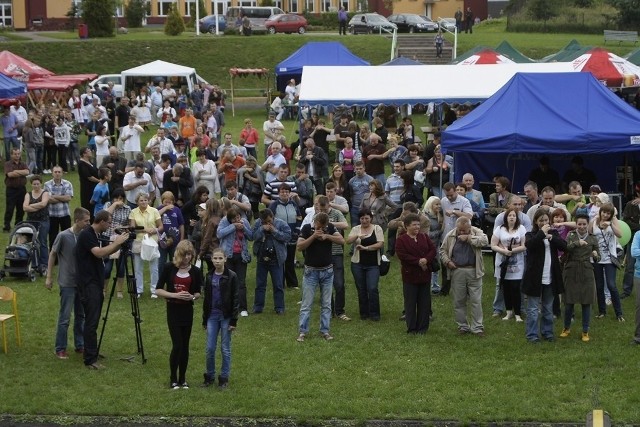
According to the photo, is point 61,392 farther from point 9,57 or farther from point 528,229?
point 9,57

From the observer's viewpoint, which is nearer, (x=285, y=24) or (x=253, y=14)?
(x=285, y=24)

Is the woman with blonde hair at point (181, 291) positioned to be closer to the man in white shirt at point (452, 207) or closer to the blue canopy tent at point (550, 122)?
the man in white shirt at point (452, 207)

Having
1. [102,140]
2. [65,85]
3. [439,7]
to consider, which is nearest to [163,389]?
[102,140]

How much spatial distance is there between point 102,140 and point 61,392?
42.2 ft

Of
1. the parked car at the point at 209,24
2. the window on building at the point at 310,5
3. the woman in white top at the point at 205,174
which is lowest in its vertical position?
the woman in white top at the point at 205,174

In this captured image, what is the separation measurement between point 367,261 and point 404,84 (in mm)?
10631

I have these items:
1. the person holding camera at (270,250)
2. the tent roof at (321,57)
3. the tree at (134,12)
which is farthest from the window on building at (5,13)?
the person holding camera at (270,250)

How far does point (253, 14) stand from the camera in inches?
2496

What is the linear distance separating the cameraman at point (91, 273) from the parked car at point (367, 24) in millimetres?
47626

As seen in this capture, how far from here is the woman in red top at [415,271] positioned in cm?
1348

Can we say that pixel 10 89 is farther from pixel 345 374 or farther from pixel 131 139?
pixel 345 374

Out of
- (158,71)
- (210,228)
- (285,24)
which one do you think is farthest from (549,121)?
(285,24)

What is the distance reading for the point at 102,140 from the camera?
938 inches

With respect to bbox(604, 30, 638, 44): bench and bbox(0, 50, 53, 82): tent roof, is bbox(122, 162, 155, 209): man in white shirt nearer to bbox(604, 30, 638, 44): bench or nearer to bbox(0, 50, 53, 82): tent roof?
bbox(0, 50, 53, 82): tent roof
